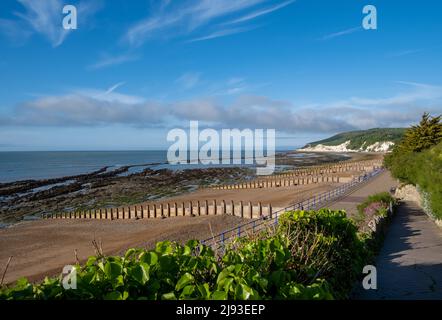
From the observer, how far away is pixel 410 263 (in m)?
10.8

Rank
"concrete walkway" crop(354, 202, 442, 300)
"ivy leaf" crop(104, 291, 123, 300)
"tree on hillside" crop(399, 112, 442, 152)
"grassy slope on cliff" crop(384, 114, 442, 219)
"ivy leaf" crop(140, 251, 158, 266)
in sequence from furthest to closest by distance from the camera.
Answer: "tree on hillside" crop(399, 112, 442, 152) < "grassy slope on cliff" crop(384, 114, 442, 219) < "concrete walkway" crop(354, 202, 442, 300) < "ivy leaf" crop(140, 251, 158, 266) < "ivy leaf" crop(104, 291, 123, 300)

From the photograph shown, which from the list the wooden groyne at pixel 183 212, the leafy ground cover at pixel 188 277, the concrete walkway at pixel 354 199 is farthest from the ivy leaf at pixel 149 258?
the wooden groyne at pixel 183 212

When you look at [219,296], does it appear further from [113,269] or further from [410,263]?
[410,263]

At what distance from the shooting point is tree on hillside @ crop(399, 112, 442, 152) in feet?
96.9

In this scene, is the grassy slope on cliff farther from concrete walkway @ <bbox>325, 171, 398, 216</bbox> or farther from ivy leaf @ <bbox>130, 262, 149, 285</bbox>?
ivy leaf @ <bbox>130, 262, 149, 285</bbox>

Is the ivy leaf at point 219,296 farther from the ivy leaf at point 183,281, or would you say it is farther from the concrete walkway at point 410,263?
the concrete walkway at point 410,263

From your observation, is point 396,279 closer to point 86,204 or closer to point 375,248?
point 375,248

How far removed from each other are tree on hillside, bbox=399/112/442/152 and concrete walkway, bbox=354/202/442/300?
13.7 m

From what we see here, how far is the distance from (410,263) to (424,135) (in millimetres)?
23345

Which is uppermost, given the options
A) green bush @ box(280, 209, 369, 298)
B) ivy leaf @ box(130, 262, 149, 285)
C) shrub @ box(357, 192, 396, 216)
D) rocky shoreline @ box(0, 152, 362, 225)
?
ivy leaf @ box(130, 262, 149, 285)

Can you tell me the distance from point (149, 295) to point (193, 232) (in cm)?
1877

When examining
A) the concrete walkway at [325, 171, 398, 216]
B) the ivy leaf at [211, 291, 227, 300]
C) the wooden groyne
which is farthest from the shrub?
the ivy leaf at [211, 291, 227, 300]

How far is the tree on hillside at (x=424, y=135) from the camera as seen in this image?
29.5 metres
